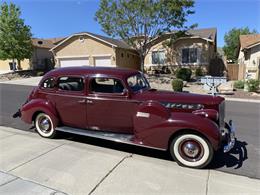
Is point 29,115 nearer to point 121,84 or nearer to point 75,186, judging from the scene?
point 121,84

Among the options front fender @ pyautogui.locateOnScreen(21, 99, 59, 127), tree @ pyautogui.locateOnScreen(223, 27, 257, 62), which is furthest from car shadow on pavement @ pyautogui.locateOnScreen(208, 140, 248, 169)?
tree @ pyautogui.locateOnScreen(223, 27, 257, 62)

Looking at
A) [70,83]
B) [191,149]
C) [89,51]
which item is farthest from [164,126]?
[89,51]

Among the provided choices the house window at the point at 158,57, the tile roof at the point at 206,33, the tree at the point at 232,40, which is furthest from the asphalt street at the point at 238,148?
the tree at the point at 232,40

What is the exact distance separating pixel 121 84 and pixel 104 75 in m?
0.48

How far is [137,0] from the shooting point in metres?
18.5

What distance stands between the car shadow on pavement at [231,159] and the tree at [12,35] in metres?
27.9

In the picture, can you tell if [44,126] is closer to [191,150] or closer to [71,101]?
[71,101]

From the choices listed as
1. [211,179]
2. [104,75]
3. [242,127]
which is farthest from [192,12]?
[211,179]

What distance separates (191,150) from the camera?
4.42 metres

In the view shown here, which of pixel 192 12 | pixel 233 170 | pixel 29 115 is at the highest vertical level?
pixel 192 12

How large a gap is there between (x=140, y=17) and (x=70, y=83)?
1542cm

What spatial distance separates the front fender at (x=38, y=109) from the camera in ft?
19.1

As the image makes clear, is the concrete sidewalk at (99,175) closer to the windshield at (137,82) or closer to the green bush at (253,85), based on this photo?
the windshield at (137,82)

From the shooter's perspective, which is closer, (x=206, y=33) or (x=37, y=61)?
(x=206, y=33)
